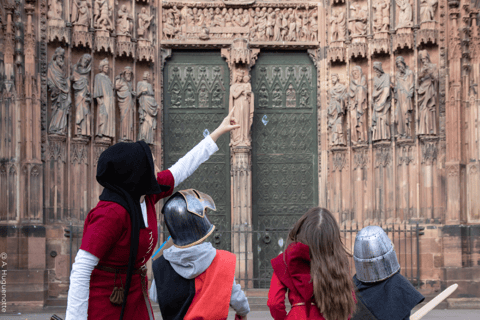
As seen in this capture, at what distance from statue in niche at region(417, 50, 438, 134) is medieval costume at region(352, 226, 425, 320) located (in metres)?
8.88

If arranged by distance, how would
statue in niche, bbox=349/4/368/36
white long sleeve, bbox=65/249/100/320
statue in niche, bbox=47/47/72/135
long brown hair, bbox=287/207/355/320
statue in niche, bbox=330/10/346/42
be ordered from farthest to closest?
statue in niche, bbox=330/10/346/42, statue in niche, bbox=349/4/368/36, statue in niche, bbox=47/47/72/135, long brown hair, bbox=287/207/355/320, white long sleeve, bbox=65/249/100/320

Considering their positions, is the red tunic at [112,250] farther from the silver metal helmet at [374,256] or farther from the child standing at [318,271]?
the silver metal helmet at [374,256]

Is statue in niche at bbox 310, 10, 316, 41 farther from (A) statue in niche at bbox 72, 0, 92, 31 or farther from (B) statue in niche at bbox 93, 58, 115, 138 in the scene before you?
(A) statue in niche at bbox 72, 0, 92, 31

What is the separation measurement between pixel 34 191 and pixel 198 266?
8464 millimetres

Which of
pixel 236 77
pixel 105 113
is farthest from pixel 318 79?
pixel 105 113

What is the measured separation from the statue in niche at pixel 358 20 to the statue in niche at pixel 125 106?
488 centimetres

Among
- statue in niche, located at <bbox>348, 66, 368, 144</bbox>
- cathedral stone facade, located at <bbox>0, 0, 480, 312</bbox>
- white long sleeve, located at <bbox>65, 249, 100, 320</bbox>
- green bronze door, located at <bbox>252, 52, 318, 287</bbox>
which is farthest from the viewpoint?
green bronze door, located at <bbox>252, 52, 318, 287</bbox>

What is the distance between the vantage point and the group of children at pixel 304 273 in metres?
3.29

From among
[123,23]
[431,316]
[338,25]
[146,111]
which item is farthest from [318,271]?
[338,25]

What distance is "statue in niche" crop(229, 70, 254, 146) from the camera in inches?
499

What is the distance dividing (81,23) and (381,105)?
6.26m

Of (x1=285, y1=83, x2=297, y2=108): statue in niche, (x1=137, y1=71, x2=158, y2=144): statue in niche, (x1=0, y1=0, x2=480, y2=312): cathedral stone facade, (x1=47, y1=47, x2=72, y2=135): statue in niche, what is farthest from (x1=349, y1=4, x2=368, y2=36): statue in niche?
(x1=47, y1=47, x2=72, y2=135): statue in niche

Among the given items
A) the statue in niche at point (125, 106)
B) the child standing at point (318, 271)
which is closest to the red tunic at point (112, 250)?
the child standing at point (318, 271)

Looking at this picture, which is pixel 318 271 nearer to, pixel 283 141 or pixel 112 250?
pixel 112 250
